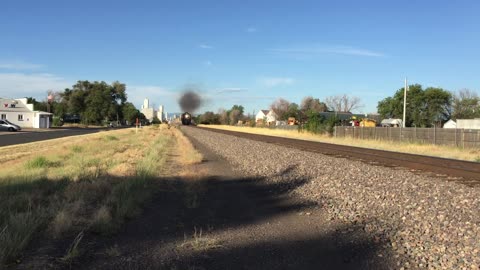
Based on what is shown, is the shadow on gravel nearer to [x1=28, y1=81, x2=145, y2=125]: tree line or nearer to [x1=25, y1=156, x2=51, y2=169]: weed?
[x1=25, y1=156, x2=51, y2=169]: weed

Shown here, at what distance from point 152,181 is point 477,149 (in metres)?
25.7

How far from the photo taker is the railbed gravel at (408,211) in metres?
5.99

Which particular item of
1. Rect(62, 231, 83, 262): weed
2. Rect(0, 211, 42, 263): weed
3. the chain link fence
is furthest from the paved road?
the chain link fence

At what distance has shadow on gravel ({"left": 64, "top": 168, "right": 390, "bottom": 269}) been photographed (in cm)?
546

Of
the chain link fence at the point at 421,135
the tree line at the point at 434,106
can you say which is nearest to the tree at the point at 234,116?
the tree line at the point at 434,106

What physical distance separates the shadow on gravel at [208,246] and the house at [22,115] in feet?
249

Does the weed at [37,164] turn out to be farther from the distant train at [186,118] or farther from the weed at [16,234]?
the distant train at [186,118]

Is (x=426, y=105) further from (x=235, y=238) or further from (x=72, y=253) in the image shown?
(x=72, y=253)

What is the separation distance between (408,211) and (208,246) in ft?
15.2

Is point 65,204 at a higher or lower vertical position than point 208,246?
higher

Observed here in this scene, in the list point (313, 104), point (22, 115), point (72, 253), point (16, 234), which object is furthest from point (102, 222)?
point (313, 104)

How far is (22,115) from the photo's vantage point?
77562mm

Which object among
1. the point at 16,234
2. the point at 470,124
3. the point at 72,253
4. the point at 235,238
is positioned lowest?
the point at 235,238

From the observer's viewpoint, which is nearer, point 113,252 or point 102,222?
point 113,252
